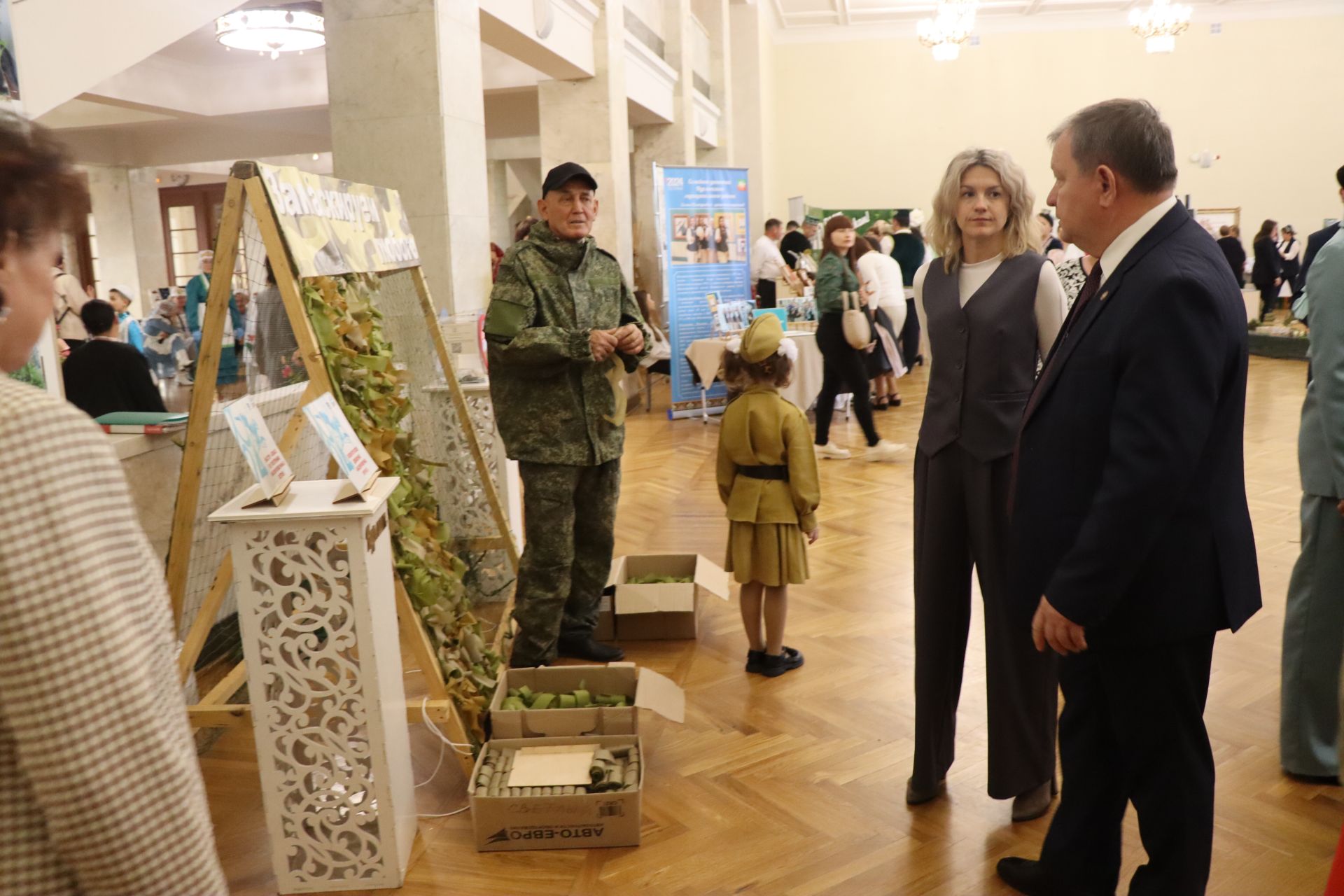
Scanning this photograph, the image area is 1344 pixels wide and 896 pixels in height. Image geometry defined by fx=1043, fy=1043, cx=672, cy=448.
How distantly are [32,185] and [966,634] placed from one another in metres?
2.31

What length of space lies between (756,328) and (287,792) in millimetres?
1995

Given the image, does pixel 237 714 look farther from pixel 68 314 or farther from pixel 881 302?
pixel 881 302

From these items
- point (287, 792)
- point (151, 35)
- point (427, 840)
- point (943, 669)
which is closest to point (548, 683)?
point (427, 840)

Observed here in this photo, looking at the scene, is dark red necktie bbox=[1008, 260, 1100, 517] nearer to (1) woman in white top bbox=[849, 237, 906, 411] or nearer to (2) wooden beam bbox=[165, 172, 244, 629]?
(2) wooden beam bbox=[165, 172, 244, 629]

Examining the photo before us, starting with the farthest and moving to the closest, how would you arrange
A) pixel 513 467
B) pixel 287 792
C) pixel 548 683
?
pixel 513 467, pixel 548 683, pixel 287 792

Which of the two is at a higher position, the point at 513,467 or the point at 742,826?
the point at 513,467

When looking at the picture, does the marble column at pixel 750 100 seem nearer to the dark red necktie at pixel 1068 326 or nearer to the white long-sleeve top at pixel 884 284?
the white long-sleeve top at pixel 884 284

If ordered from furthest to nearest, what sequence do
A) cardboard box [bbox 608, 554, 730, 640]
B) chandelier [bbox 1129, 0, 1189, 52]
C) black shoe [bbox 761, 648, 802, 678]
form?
chandelier [bbox 1129, 0, 1189, 52] → cardboard box [bbox 608, 554, 730, 640] → black shoe [bbox 761, 648, 802, 678]

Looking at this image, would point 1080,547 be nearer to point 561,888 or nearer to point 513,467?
point 561,888

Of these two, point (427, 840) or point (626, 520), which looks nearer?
point (427, 840)

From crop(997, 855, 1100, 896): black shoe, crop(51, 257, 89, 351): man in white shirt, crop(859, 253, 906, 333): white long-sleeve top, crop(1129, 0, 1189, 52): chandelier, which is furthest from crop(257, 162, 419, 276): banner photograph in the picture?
crop(1129, 0, 1189, 52): chandelier

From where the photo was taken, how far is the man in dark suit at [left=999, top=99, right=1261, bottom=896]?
1691 millimetres

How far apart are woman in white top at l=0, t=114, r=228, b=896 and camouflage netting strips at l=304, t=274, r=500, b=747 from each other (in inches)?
63.5

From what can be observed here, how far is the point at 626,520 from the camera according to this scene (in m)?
5.78
